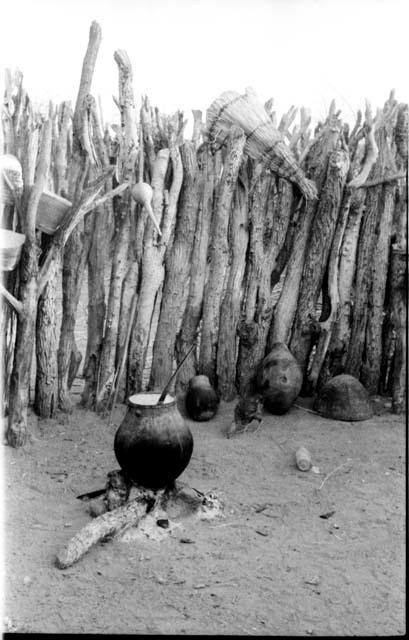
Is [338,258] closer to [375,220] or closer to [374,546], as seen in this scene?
[375,220]

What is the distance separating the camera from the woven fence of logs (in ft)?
14.6

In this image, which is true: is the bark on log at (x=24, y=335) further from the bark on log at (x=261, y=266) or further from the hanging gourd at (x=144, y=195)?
the bark on log at (x=261, y=266)

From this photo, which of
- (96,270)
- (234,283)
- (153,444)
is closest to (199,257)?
(234,283)

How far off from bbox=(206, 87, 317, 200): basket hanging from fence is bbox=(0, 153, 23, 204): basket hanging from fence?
4.99 feet

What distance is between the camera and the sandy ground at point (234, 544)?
2.45 meters

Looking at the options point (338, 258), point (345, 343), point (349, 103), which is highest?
point (349, 103)

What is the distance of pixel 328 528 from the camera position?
319cm

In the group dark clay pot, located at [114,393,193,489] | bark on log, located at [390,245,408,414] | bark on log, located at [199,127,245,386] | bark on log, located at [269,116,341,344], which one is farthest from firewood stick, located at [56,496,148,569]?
bark on log, located at [390,245,408,414]

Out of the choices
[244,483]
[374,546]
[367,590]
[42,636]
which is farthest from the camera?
[244,483]

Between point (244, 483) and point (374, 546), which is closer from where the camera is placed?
point (374, 546)

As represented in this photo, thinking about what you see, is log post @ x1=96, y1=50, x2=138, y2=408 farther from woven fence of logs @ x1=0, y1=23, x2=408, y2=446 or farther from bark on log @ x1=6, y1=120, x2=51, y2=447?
bark on log @ x1=6, y1=120, x2=51, y2=447

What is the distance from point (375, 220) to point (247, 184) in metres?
1.03

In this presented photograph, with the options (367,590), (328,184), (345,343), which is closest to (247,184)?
(328,184)

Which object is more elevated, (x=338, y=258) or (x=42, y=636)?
(x=338, y=258)
